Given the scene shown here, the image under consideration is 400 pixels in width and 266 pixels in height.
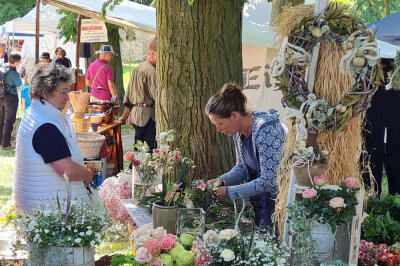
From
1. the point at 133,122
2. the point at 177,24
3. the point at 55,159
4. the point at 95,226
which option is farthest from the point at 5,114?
the point at 95,226

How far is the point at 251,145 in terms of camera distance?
13.4 feet

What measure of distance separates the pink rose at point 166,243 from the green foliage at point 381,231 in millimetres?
1384

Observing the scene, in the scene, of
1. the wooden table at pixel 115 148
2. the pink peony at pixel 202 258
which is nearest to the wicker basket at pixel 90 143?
the wooden table at pixel 115 148

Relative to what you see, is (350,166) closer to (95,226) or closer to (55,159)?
(95,226)

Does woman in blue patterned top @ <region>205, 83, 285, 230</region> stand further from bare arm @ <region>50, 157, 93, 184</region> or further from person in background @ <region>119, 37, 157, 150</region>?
person in background @ <region>119, 37, 157, 150</region>

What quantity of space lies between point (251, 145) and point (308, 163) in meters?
1.15

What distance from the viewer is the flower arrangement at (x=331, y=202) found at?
2.79 m

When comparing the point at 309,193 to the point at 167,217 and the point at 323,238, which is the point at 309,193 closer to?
the point at 323,238

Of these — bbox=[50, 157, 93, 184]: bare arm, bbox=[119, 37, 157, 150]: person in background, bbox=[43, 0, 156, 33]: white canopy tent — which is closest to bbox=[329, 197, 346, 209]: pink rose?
bbox=[50, 157, 93, 184]: bare arm

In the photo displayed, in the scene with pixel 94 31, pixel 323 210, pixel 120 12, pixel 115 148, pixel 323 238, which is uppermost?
pixel 120 12

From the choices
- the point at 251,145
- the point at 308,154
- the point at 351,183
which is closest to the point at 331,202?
the point at 351,183

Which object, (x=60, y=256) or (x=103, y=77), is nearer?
(x=60, y=256)

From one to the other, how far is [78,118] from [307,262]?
502 cm

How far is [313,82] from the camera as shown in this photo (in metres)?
3.04
